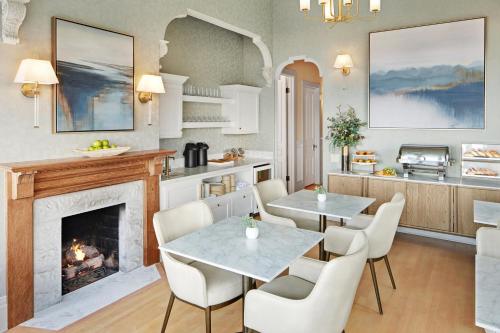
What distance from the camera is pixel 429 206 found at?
4539mm

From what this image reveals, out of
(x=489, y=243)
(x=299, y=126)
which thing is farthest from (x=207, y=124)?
(x=489, y=243)

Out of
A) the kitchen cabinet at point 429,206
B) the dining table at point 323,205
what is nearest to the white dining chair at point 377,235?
the dining table at point 323,205

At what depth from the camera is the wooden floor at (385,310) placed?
2719 mm

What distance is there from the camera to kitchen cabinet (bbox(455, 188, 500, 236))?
422 centimetres

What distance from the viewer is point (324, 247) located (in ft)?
10.5

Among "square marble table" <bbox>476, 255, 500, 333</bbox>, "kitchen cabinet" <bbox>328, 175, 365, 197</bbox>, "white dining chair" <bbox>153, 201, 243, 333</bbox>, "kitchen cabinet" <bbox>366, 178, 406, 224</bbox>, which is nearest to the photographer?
"square marble table" <bbox>476, 255, 500, 333</bbox>

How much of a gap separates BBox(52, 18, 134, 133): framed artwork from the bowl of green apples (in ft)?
0.51

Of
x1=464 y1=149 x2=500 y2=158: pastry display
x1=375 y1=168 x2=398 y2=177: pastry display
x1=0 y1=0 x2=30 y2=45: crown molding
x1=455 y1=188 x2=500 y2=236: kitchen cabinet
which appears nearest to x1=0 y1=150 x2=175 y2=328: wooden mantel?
x1=0 y1=0 x2=30 y2=45: crown molding

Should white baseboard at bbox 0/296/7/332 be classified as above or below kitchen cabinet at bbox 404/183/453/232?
below

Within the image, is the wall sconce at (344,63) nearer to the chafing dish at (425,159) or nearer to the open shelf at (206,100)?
the chafing dish at (425,159)

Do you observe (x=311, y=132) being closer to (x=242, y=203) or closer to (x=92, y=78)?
(x=242, y=203)

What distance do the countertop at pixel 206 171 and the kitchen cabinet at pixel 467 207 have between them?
2.67 meters

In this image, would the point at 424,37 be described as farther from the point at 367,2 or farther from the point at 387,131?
the point at 387,131

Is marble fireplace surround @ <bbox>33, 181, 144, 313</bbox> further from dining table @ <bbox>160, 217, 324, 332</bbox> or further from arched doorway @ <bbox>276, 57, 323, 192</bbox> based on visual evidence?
arched doorway @ <bbox>276, 57, 323, 192</bbox>
